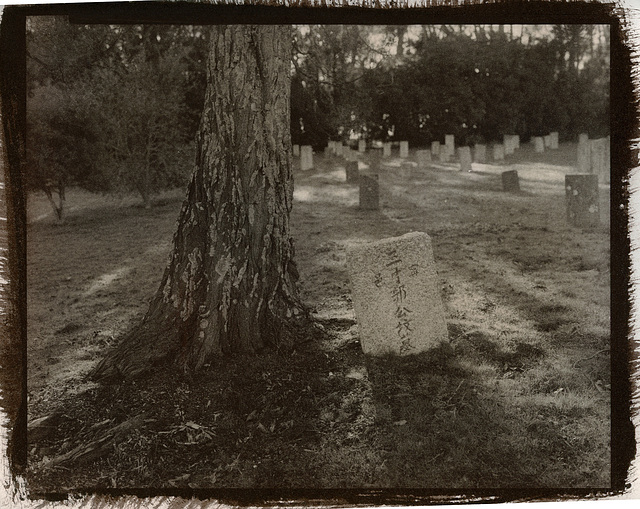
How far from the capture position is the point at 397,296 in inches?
97.0

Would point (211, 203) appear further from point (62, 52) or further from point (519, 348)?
point (519, 348)

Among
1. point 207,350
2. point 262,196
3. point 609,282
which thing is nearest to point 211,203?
point 262,196

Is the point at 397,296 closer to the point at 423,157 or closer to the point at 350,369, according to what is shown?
the point at 350,369

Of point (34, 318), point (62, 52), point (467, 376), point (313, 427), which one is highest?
point (62, 52)

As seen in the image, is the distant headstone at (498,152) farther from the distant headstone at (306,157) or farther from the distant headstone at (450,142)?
the distant headstone at (306,157)

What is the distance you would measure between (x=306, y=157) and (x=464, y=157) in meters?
0.85

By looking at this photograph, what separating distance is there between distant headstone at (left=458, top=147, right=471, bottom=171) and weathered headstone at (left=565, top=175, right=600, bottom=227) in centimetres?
51

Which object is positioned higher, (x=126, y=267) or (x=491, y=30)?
(x=491, y=30)

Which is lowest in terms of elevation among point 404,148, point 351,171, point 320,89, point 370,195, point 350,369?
point 350,369

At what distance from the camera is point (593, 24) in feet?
7.88

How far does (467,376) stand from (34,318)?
2155mm

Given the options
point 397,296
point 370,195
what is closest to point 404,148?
point 370,195

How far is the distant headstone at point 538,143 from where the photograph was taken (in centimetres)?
248

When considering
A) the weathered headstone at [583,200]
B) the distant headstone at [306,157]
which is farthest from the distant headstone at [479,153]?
the distant headstone at [306,157]
